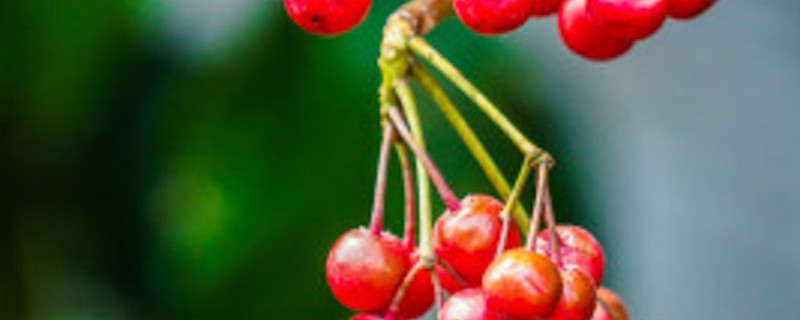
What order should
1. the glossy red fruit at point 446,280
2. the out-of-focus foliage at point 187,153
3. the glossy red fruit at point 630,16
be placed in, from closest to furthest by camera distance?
the glossy red fruit at point 630,16
the glossy red fruit at point 446,280
the out-of-focus foliage at point 187,153

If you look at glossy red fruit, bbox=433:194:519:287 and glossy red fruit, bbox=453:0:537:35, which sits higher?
glossy red fruit, bbox=453:0:537:35

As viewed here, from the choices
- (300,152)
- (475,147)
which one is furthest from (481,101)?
(300,152)

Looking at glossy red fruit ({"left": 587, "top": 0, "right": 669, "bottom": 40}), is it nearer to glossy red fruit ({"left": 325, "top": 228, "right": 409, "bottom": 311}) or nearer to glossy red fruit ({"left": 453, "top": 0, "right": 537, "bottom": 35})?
glossy red fruit ({"left": 453, "top": 0, "right": 537, "bottom": 35})

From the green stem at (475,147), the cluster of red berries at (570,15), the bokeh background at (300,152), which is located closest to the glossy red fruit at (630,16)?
the cluster of red berries at (570,15)

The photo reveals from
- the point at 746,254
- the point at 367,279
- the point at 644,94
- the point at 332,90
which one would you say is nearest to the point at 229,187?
the point at 332,90

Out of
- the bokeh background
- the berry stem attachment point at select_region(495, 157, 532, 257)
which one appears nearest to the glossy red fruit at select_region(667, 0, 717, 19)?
the berry stem attachment point at select_region(495, 157, 532, 257)

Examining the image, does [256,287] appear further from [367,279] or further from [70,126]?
[367,279]

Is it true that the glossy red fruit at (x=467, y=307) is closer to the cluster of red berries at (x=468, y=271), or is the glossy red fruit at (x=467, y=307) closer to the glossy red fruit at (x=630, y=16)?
the cluster of red berries at (x=468, y=271)
